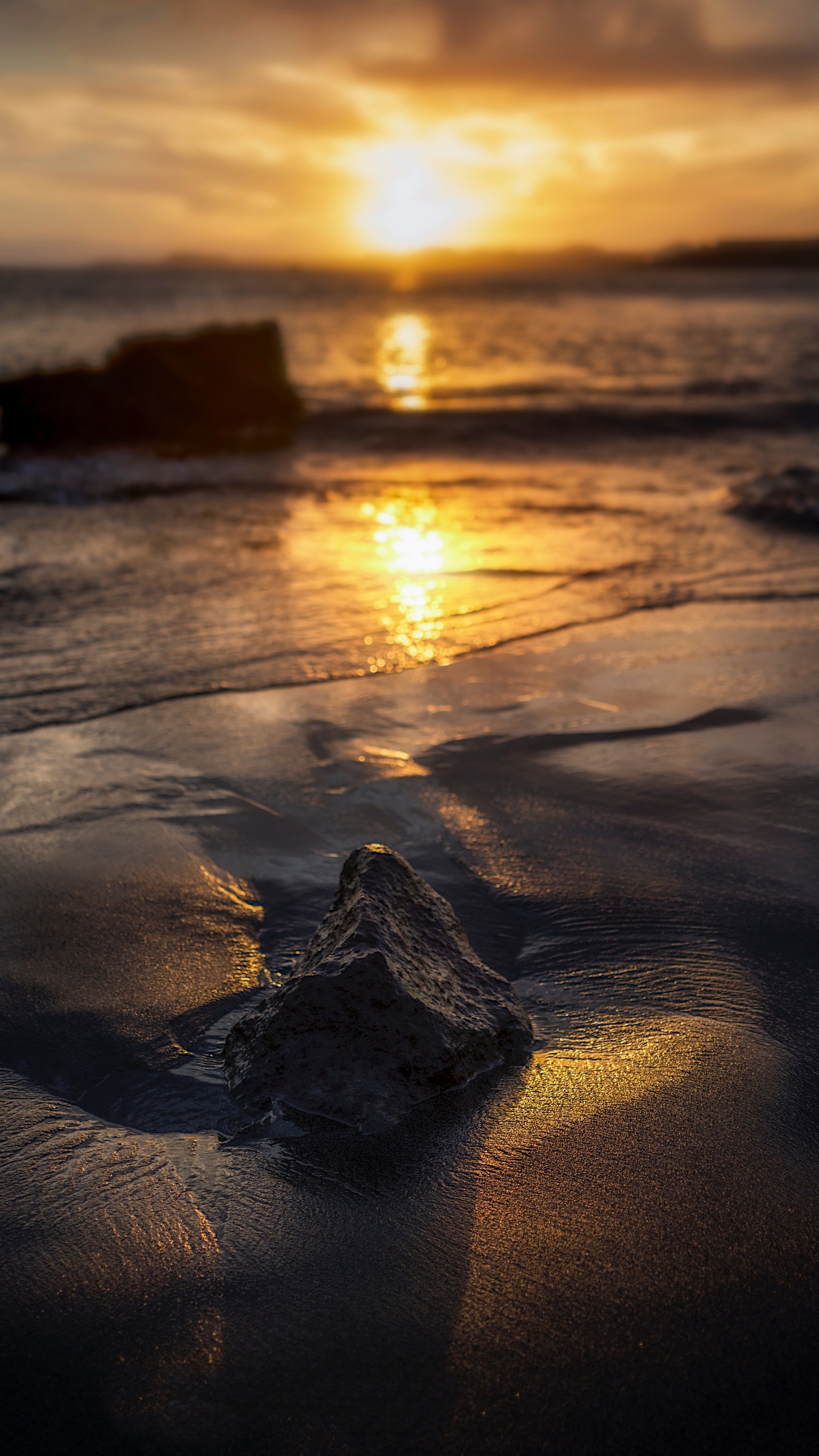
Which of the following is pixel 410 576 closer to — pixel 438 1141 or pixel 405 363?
pixel 438 1141

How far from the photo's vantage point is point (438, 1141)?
1837mm

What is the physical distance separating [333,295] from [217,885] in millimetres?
79738

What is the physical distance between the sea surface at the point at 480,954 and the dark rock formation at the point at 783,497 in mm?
857

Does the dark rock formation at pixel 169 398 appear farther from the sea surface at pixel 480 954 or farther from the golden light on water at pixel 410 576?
the sea surface at pixel 480 954

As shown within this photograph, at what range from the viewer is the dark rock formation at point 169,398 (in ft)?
40.7

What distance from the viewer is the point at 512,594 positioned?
5.90 meters

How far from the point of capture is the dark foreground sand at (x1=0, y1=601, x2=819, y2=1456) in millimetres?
1399

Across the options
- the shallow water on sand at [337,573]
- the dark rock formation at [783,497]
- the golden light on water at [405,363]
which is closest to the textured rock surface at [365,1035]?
the shallow water on sand at [337,573]

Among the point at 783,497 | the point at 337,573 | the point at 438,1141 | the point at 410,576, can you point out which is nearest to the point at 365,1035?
the point at 438,1141

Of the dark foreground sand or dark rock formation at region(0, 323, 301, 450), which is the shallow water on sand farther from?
dark rock formation at region(0, 323, 301, 450)

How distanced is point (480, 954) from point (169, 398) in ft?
40.8

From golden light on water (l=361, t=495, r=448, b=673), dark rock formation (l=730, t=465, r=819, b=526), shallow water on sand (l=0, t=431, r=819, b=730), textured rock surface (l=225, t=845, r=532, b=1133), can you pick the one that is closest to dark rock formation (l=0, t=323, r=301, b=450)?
shallow water on sand (l=0, t=431, r=819, b=730)

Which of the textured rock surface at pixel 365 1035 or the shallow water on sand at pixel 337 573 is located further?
the shallow water on sand at pixel 337 573

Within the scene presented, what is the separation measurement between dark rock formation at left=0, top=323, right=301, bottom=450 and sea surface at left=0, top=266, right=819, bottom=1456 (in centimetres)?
670
